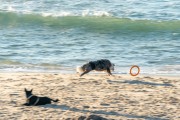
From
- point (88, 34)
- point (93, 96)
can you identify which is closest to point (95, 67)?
point (93, 96)

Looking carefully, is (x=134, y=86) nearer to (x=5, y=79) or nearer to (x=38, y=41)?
(x=5, y=79)

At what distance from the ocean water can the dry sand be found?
162 cm

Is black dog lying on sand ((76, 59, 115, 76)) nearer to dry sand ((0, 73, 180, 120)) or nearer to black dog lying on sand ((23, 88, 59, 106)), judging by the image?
dry sand ((0, 73, 180, 120))

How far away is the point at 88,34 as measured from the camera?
2355 centimetres

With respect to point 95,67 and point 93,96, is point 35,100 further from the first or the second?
point 95,67

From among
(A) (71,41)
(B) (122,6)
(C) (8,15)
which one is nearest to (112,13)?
(B) (122,6)

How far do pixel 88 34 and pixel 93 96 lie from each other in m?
11.5

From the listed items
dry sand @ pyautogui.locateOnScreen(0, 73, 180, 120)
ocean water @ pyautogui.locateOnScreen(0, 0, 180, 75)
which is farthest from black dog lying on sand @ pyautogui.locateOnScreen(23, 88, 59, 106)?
ocean water @ pyautogui.locateOnScreen(0, 0, 180, 75)

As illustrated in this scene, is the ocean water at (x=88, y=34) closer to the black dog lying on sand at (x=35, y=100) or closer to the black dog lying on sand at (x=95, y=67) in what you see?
the black dog lying on sand at (x=95, y=67)

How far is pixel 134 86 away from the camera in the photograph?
13.3 metres

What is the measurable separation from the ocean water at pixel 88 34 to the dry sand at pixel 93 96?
1.62 m

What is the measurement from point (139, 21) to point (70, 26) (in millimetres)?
3153

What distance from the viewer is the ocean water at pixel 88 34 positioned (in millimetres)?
16969

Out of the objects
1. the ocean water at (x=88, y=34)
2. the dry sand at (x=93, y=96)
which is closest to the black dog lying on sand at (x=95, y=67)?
the dry sand at (x=93, y=96)
